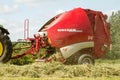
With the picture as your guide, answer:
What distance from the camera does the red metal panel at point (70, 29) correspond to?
14.6 meters

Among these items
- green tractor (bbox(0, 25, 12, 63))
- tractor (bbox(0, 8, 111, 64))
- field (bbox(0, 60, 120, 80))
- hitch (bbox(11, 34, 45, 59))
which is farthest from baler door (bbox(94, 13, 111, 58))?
green tractor (bbox(0, 25, 12, 63))

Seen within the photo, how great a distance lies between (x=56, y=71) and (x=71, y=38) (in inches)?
106

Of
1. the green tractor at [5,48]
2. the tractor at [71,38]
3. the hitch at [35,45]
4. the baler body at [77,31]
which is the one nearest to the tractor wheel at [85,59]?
the tractor at [71,38]

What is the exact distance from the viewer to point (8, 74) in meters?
11.6

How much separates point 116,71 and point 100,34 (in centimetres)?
308

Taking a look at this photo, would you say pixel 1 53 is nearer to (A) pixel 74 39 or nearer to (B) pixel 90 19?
(A) pixel 74 39

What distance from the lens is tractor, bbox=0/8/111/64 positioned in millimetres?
14664

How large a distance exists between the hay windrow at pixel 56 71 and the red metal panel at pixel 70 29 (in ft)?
6.70

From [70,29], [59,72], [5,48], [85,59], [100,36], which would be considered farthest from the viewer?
[100,36]

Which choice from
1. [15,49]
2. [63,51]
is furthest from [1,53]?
[63,51]

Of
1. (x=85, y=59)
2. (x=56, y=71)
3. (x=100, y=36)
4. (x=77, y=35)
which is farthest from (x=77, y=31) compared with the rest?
(x=56, y=71)

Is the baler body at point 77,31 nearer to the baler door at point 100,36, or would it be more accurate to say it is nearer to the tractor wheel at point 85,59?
the baler door at point 100,36

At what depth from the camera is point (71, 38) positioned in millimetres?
14734

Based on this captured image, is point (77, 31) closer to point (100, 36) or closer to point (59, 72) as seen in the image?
point (100, 36)
